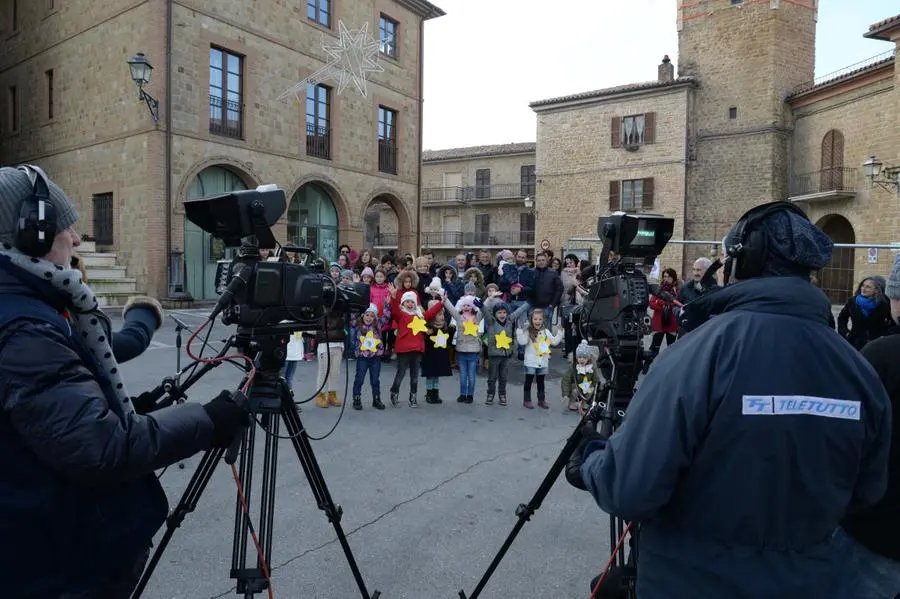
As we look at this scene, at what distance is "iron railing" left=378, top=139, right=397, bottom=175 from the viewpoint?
2064cm

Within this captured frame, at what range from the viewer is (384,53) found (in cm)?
2023

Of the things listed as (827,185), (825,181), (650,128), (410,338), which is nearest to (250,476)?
(410,338)

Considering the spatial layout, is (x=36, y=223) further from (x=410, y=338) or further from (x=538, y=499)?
(x=410, y=338)

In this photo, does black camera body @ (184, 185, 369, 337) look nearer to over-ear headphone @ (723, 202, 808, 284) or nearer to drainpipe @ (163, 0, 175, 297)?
over-ear headphone @ (723, 202, 808, 284)

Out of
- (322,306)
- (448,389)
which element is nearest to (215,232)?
(322,306)

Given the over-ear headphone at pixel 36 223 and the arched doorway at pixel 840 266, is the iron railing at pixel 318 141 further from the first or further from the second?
the arched doorway at pixel 840 266

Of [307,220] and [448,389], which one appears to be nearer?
[448,389]

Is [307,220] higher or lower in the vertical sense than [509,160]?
lower

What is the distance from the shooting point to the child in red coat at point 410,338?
7.28 meters

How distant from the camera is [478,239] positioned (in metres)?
38.8

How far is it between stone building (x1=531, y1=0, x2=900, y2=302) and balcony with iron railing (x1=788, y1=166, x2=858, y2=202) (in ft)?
0.15

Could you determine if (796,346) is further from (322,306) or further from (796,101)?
(796,101)

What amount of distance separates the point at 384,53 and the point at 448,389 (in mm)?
15527

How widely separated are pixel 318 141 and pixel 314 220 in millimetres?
2447
